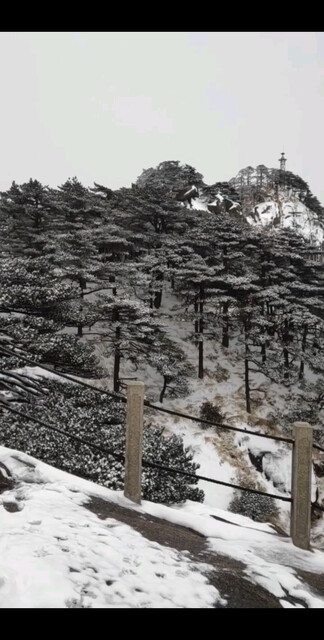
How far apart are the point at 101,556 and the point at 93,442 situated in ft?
21.2

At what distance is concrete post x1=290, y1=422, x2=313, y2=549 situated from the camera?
3.53 m

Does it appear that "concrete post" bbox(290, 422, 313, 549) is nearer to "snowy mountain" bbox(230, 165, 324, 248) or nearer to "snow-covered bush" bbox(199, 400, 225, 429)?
"snow-covered bush" bbox(199, 400, 225, 429)

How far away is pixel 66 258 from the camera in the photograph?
60.0 feet

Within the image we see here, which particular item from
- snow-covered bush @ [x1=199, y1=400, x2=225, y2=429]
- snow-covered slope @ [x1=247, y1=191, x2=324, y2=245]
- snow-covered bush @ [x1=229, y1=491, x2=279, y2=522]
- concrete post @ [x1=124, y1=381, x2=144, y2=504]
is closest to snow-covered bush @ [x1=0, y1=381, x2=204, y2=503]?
concrete post @ [x1=124, y1=381, x2=144, y2=504]

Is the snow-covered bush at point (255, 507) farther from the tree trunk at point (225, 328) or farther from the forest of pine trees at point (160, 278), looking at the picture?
the tree trunk at point (225, 328)

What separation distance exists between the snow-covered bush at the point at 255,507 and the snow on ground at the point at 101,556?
1051 centimetres

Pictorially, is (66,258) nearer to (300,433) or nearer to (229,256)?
(229,256)

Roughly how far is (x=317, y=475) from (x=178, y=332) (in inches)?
450

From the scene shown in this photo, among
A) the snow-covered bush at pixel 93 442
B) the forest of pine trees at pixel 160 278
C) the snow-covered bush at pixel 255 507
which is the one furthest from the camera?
the forest of pine trees at pixel 160 278

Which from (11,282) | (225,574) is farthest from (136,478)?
(11,282)

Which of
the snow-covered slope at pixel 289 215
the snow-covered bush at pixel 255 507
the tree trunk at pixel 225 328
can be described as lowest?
the snow-covered bush at pixel 255 507

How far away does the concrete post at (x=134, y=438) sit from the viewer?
3668 mm

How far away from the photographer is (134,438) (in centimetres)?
370

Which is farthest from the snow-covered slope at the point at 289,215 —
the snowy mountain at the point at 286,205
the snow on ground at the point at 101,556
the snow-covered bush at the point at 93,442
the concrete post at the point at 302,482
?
the snow on ground at the point at 101,556
